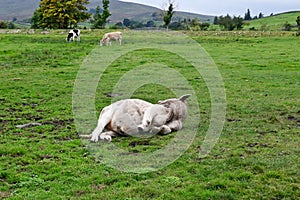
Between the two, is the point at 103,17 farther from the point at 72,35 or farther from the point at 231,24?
the point at 72,35

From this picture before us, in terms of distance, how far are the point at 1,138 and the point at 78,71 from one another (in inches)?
495

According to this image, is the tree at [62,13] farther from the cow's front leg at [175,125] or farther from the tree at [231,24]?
the cow's front leg at [175,125]

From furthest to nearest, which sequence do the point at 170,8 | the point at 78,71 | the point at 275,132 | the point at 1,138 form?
the point at 170,8
the point at 78,71
the point at 275,132
the point at 1,138

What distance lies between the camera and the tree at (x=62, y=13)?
183 ft

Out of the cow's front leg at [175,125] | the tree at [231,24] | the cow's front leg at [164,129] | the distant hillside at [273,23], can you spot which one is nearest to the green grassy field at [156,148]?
the cow's front leg at [164,129]

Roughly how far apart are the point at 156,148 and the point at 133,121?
3.50ft

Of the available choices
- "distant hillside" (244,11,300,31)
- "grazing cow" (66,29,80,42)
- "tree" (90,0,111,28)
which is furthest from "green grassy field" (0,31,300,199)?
"distant hillside" (244,11,300,31)

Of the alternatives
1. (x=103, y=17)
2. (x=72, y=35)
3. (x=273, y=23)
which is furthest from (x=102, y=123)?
(x=273, y=23)

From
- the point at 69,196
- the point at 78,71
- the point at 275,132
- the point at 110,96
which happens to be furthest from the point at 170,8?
the point at 69,196

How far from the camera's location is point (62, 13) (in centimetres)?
5597

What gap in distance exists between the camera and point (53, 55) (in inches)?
1046

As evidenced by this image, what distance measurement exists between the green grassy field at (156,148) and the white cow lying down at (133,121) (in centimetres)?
25

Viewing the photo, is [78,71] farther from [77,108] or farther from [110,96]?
[77,108]

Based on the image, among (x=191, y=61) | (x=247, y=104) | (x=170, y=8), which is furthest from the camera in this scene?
(x=170, y=8)
